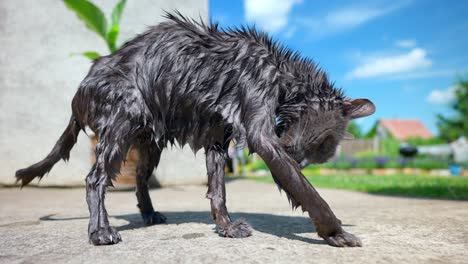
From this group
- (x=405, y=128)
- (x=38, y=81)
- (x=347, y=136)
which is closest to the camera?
(x=347, y=136)

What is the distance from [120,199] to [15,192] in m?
2.73

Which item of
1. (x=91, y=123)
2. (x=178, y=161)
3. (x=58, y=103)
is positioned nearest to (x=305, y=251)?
(x=91, y=123)

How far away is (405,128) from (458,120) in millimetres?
13623

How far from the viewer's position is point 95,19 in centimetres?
783

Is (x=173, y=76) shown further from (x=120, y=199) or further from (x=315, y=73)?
(x=120, y=199)

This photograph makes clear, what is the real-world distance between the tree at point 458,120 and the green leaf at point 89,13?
32.6m

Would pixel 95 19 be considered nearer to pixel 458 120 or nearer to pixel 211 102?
pixel 211 102

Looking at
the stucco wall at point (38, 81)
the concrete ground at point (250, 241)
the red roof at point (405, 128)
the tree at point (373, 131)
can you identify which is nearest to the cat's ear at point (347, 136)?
the concrete ground at point (250, 241)

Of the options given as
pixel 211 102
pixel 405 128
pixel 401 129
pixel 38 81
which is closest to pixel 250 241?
pixel 211 102

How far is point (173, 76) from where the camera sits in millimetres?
3174

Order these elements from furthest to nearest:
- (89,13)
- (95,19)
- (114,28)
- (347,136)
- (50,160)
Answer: (114,28)
(95,19)
(89,13)
(50,160)
(347,136)

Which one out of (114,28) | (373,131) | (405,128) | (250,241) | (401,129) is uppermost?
(373,131)

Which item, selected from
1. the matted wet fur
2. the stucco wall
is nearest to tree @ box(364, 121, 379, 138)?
the stucco wall

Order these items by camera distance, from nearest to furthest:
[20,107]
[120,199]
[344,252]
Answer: [344,252], [120,199], [20,107]
